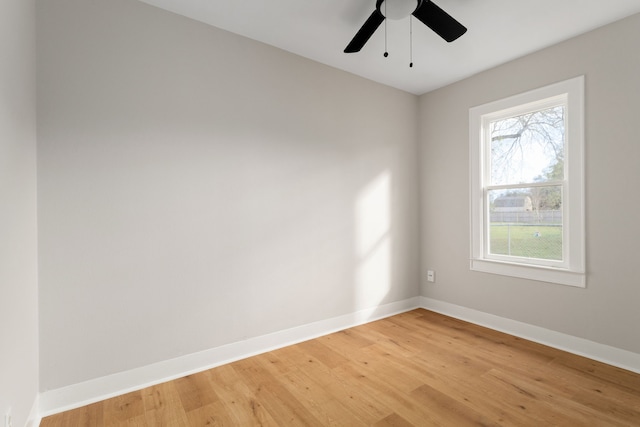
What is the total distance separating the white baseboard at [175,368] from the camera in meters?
1.78

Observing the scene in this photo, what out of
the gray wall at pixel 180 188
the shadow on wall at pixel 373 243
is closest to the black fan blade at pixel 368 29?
the gray wall at pixel 180 188

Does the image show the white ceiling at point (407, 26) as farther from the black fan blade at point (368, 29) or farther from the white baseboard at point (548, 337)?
the white baseboard at point (548, 337)

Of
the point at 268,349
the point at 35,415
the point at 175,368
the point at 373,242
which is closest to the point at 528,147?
the point at 373,242

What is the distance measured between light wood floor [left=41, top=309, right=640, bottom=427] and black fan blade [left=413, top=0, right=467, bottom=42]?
92.3 inches

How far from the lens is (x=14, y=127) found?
138 centimetres

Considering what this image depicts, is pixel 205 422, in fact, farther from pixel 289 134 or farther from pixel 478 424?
pixel 289 134

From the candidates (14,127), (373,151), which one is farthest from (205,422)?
(373,151)

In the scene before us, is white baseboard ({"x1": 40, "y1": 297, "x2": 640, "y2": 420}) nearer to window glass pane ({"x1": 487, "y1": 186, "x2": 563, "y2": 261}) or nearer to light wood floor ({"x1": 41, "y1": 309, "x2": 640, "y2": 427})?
light wood floor ({"x1": 41, "y1": 309, "x2": 640, "y2": 427})

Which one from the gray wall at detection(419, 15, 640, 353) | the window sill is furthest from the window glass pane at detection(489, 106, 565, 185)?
the window sill

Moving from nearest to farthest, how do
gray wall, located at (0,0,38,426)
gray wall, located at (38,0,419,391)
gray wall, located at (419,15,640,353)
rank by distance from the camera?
gray wall, located at (0,0,38,426) < gray wall, located at (38,0,419,391) < gray wall, located at (419,15,640,353)

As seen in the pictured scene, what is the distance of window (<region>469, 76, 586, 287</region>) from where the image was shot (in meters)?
2.49

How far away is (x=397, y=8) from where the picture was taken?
1776mm

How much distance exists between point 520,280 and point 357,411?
6.81 ft

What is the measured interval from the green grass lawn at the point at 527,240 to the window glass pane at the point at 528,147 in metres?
0.46
